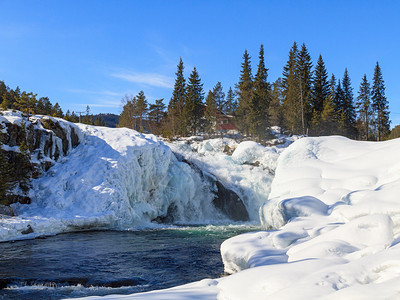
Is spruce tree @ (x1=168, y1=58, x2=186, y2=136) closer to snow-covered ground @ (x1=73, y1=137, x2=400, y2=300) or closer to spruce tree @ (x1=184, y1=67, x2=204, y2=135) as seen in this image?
spruce tree @ (x1=184, y1=67, x2=204, y2=135)

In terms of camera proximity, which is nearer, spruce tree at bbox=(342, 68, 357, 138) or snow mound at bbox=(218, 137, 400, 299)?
snow mound at bbox=(218, 137, 400, 299)

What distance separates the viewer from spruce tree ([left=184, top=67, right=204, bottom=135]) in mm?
46438

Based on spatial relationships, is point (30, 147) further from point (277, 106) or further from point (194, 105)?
point (277, 106)

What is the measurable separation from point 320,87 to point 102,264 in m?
48.2

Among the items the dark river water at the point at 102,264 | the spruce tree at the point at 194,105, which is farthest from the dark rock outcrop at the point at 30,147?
the spruce tree at the point at 194,105

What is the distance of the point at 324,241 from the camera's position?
7.34m

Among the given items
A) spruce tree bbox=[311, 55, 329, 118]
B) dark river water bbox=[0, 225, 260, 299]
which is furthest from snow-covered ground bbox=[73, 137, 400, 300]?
spruce tree bbox=[311, 55, 329, 118]

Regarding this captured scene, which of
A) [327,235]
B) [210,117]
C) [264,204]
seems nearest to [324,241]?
[327,235]

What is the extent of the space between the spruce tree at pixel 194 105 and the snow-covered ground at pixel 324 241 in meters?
28.8

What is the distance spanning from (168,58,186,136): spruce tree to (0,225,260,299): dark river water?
3189cm

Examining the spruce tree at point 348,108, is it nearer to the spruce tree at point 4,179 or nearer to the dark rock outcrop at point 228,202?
the dark rock outcrop at point 228,202

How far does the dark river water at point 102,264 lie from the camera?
877cm

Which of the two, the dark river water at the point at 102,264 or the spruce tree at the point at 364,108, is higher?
the spruce tree at the point at 364,108

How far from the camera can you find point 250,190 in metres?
25.9
